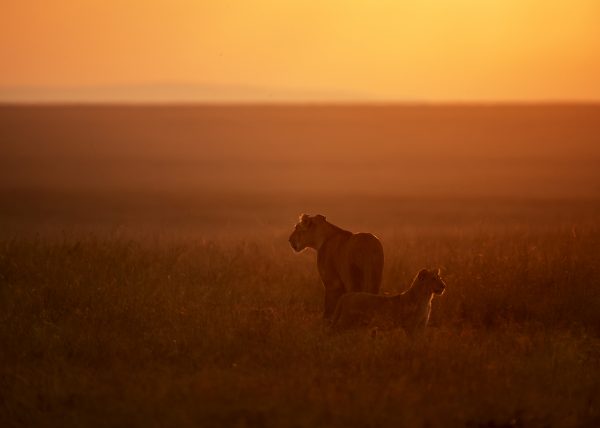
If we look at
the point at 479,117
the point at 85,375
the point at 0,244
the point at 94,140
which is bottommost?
the point at 85,375

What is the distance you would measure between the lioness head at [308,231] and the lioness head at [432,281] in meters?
1.58

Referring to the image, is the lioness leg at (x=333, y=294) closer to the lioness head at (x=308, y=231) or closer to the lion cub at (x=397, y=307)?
the lioness head at (x=308, y=231)

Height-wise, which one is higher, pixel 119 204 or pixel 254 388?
pixel 119 204

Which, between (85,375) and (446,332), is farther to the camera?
(446,332)

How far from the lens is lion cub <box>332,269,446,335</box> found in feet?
35.4

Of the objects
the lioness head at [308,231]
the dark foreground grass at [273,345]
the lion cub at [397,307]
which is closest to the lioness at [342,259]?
the lioness head at [308,231]

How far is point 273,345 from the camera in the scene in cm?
1039

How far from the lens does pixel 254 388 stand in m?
8.95

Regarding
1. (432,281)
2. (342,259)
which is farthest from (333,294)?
A: (432,281)

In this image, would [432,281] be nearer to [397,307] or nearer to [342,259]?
[397,307]

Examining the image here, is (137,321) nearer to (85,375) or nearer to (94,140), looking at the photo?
(85,375)

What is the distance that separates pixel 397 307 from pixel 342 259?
3.50ft

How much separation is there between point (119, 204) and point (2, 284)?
2514 cm

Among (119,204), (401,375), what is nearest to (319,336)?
(401,375)
